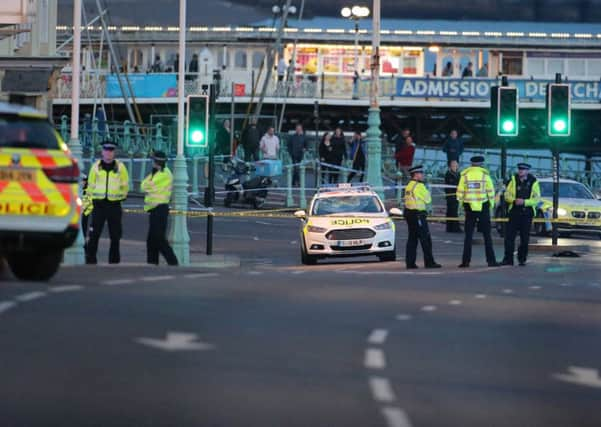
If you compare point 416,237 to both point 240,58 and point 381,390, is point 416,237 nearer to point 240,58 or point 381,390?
point 381,390

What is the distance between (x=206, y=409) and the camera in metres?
10.5

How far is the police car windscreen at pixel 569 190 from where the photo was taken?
136ft

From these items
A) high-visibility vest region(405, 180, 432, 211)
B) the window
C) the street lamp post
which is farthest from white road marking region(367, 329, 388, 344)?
the window

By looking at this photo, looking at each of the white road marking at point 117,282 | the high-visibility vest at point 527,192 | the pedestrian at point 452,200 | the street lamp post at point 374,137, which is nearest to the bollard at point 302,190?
the street lamp post at point 374,137

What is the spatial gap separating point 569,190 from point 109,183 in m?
19.1

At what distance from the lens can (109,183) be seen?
24.8 metres

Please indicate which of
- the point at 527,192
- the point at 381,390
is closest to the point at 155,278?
the point at 381,390

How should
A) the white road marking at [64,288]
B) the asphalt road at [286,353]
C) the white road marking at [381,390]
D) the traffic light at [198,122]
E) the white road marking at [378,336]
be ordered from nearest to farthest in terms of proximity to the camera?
1. the asphalt road at [286,353]
2. the white road marking at [381,390]
3. the white road marking at [378,336]
4. the white road marking at [64,288]
5. the traffic light at [198,122]

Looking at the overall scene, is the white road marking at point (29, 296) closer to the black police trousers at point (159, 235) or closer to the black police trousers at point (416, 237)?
the black police trousers at point (159, 235)

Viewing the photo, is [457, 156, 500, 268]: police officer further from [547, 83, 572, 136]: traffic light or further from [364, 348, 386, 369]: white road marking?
[364, 348, 386, 369]: white road marking

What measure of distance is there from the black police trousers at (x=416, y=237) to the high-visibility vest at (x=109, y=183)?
17.9 feet

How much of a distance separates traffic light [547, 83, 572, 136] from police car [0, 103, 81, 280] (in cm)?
1954

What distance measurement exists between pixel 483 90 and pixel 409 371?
2458 inches

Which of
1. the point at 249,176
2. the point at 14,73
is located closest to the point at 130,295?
the point at 14,73
